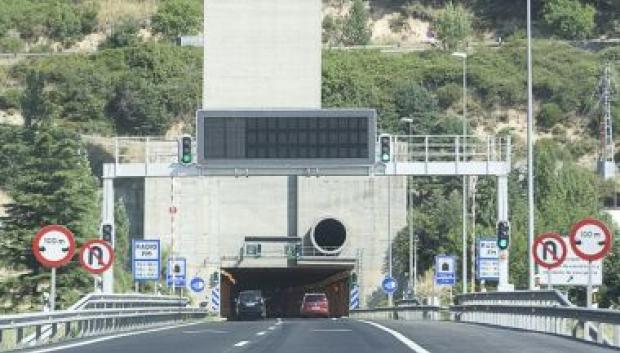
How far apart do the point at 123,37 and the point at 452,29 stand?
40822 millimetres

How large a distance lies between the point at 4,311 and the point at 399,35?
13716cm

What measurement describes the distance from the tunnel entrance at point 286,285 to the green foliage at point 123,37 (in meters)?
64.8

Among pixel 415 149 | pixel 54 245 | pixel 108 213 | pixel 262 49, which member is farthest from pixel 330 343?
pixel 415 149

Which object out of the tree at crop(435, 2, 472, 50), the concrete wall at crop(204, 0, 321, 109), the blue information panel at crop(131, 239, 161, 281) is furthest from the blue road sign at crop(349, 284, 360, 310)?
the tree at crop(435, 2, 472, 50)

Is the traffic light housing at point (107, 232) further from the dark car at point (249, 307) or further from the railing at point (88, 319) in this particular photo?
the dark car at point (249, 307)

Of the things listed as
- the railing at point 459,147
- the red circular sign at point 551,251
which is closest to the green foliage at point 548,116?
the railing at point 459,147

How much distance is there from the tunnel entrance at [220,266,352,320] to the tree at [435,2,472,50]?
60.4 metres

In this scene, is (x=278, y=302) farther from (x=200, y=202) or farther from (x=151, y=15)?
(x=151, y=15)

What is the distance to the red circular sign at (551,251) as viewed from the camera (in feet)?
109

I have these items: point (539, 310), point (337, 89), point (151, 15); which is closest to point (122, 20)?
point (151, 15)

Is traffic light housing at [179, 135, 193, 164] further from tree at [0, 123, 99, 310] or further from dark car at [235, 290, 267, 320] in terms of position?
dark car at [235, 290, 267, 320]

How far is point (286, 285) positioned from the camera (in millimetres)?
118750

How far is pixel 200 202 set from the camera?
9169 centimetres

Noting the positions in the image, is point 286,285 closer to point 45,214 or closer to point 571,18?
point 45,214
